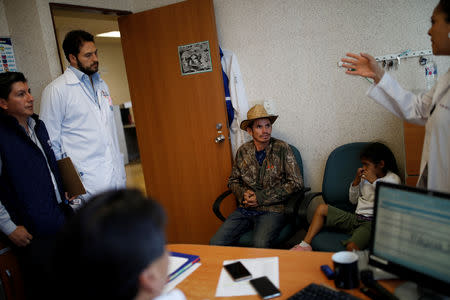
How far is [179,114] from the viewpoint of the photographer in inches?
130

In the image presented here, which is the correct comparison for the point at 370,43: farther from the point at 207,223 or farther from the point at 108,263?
the point at 108,263

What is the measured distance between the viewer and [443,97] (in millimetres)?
1545

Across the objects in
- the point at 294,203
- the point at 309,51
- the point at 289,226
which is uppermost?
the point at 309,51

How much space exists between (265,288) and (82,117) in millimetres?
1809

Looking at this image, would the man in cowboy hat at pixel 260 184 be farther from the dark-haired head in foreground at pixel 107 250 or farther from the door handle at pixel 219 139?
the dark-haired head in foreground at pixel 107 250

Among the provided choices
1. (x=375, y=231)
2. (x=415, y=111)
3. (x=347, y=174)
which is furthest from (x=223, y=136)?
(x=375, y=231)

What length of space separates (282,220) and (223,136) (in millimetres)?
981

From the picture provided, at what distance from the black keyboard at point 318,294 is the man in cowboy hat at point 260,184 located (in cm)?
117

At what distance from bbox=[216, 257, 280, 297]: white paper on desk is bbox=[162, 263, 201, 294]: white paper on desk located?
14 centimetres

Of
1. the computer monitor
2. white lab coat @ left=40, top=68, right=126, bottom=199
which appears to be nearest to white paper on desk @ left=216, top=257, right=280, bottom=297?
the computer monitor

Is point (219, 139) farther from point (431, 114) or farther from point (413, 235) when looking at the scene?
point (413, 235)

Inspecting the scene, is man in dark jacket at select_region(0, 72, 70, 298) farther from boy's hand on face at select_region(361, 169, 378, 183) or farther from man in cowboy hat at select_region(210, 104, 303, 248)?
boy's hand on face at select_region(361, 169, 378, 183)

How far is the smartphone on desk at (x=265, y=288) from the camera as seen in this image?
49.6 inches

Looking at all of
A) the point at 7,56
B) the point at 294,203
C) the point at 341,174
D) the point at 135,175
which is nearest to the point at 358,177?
the point at 341,174
